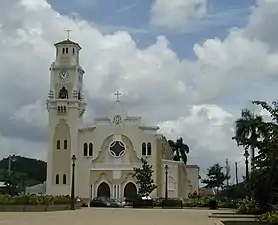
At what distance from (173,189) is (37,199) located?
4369cm

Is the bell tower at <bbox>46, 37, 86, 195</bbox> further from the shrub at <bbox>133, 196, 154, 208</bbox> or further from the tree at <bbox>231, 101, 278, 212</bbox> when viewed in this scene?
the tree at <bbox>231, 101, 278, 212</bbox>

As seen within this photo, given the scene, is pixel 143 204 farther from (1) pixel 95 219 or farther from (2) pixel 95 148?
(1) pixel 95 219

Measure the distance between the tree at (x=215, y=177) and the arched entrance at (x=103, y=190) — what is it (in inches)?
1791

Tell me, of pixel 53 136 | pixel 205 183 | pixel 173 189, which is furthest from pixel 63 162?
pixel 205 183

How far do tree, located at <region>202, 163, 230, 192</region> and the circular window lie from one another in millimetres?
44440

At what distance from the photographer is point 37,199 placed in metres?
Result: 46.5

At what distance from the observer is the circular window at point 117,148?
87.5 metres

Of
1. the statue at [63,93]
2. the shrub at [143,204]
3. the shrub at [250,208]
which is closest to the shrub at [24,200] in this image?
the shrub at [250,208]

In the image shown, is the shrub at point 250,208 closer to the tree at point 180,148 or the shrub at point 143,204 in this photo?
the shrub at point 143,204

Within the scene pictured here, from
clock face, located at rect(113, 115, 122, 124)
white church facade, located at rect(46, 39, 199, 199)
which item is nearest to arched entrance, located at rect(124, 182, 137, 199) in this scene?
white church facade, located at rect(46, 39, 199, 199)

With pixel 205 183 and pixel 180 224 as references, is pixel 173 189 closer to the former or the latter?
pixel 205 183

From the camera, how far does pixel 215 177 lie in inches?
5187

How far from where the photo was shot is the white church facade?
8619 cm

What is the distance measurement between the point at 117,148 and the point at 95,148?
3.22m
